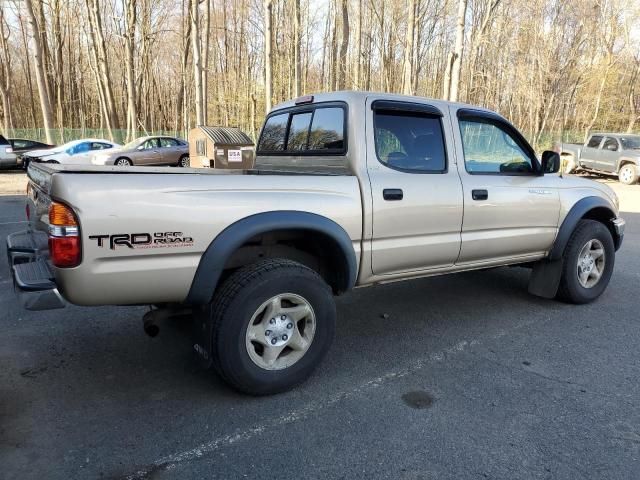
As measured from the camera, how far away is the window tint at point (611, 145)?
18.9 meters

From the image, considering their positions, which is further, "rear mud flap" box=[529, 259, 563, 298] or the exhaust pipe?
"rear mud flap" box=[529, 259, 563, 298]

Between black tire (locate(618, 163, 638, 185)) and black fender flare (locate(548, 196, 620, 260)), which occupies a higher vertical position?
black fender flare (locate(548, 196, 620, 260))

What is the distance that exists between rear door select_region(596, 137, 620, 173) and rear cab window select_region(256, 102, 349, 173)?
18544 mm

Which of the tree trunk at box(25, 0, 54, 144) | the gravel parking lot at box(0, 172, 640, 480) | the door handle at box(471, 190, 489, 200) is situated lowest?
the gravel parking lot at box(0, 172, 640, 480)

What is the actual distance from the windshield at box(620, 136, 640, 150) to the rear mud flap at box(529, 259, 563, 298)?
17.1 m

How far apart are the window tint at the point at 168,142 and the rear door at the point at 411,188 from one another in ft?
59.1

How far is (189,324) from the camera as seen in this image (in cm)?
341

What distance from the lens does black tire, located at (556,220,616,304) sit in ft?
15.5

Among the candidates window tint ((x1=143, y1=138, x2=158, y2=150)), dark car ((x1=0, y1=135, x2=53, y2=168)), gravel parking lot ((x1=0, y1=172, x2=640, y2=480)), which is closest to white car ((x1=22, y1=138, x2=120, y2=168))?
dark car ((x1=0, y1=135, x2=53, y2=168))

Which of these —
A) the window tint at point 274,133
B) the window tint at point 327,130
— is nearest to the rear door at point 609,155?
the window tint at point 274,133

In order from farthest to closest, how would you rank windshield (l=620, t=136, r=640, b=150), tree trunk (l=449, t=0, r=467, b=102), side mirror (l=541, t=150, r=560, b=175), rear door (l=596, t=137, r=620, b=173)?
rear door (l=596, t=137, r=620, b=173)
windshield (l=620, t=136, r=640, b=150)
tree trunk (l=449, t=0, r=467, b=102)
side mirror (l=541, t=150, r=560, b=175)

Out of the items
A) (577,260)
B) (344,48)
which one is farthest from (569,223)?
(344,48)

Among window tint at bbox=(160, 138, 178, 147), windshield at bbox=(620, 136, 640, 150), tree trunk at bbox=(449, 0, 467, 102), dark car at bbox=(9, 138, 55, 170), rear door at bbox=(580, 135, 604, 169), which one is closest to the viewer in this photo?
tree trunk at bbox=(449, 0, 467, 102)

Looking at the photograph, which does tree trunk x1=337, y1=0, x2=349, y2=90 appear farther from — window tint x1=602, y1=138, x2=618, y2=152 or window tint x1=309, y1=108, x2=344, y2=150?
window tint x1=309, y1=108, x2=344, y2=150
